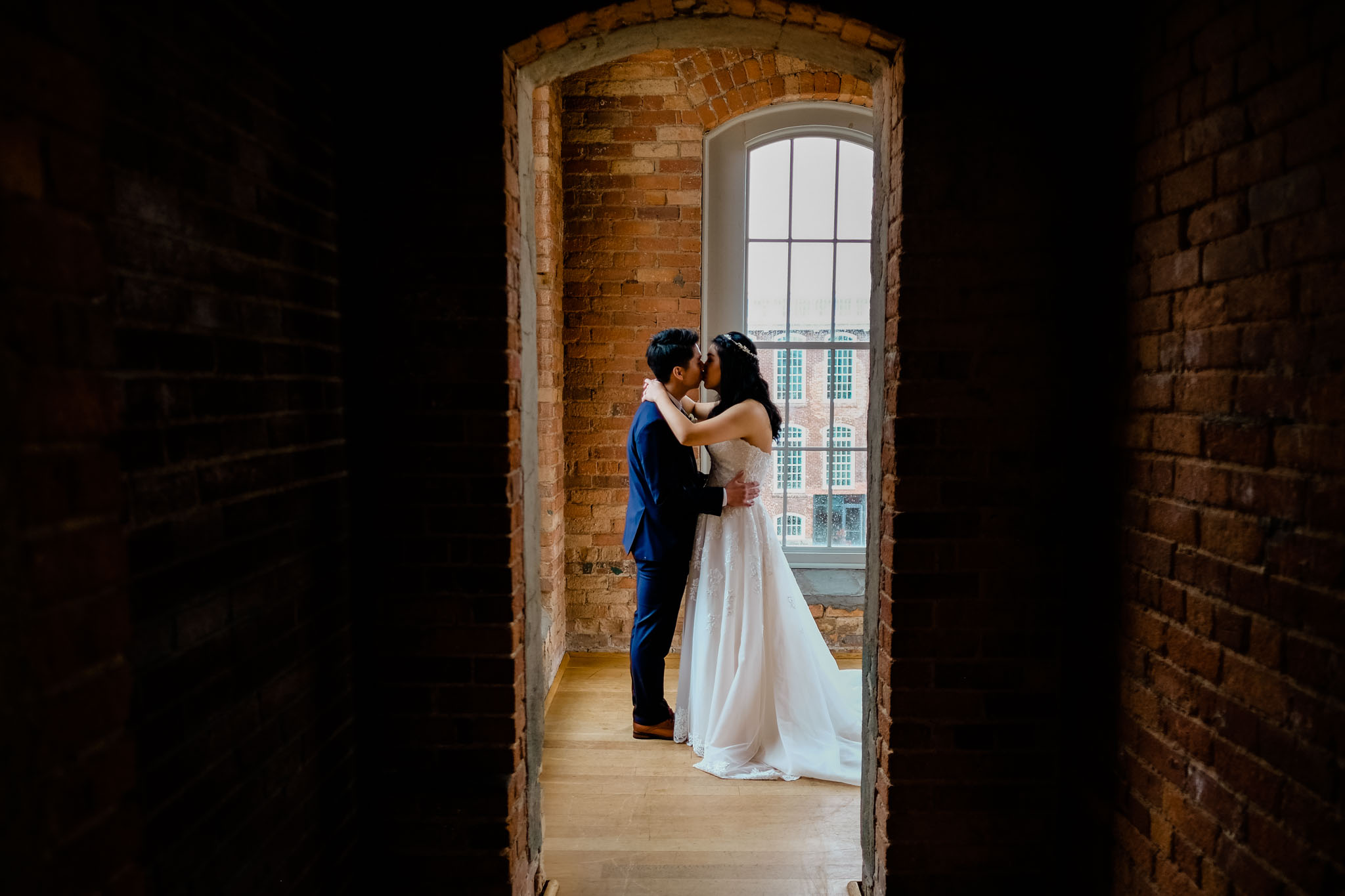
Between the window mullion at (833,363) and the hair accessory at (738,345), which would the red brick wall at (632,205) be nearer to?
the window mullion at (833,363)

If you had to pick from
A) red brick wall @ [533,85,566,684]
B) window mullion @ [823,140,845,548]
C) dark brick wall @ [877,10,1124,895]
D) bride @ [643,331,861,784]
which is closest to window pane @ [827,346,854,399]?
window mullion @ [823,140,845,548]

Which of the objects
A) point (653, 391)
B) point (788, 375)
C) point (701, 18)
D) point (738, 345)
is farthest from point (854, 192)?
point (701, 18)

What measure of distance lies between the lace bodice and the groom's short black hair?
0.41m

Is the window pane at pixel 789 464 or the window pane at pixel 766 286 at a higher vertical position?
the window pane at pixel 766 286

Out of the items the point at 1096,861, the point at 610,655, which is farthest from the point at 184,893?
the point at 610,655

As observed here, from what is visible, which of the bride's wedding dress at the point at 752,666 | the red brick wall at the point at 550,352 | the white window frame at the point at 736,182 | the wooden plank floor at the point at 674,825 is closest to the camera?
the wooden plank floor at the point at 674,825

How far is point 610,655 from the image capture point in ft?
15.0

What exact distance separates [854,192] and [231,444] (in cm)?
388

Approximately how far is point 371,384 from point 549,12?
1060 millimetres

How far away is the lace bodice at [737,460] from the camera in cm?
358

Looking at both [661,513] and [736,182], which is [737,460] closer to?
[661,513]

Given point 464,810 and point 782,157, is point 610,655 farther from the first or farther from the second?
point 782,157

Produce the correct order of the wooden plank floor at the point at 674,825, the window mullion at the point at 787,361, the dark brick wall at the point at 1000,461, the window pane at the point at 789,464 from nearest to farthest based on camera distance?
the dark brick wall at the point at 1000,461, the wooden plank floor at the point at 674,825, the window mullion at the point at 787,361, the window pane at the point at 789,464

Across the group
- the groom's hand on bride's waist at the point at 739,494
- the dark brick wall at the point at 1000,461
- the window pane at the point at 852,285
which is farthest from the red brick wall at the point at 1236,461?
the window pane at the point at 852,285
